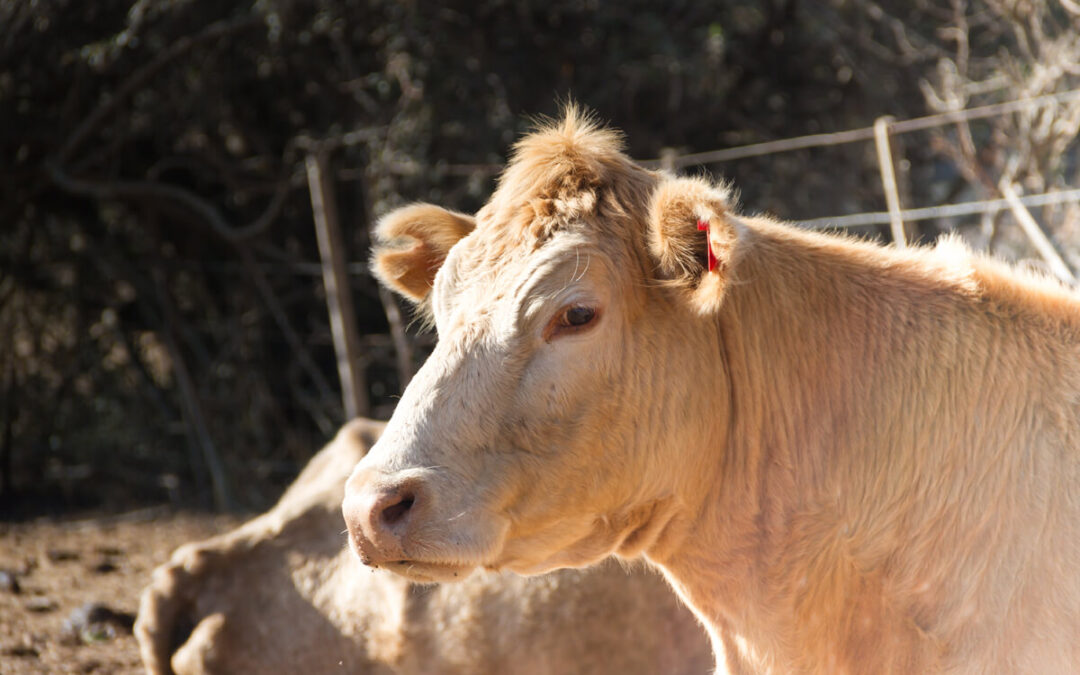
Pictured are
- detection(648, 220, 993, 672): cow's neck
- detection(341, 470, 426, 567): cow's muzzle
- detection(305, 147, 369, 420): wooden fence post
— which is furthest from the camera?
detection(305, 147, 369, 420): wooden fence post

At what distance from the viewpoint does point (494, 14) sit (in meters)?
7.51

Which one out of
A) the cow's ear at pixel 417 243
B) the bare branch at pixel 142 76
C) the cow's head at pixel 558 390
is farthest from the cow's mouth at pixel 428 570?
the bare branch at pixel 142 76

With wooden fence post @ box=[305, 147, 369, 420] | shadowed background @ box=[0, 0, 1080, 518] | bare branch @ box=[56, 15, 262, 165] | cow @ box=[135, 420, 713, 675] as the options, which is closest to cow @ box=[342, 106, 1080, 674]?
cow @ box=[135, 420, 713, 675]

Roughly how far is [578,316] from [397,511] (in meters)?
0.56

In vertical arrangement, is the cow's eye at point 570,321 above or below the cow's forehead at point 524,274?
below

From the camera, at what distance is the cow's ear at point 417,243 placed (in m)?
2.70

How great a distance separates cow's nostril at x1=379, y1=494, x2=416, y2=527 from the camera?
204 cm

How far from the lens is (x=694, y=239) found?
2.20 meters

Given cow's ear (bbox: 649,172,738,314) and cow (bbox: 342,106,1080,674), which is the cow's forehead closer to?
cow (bbox: 342,106,1080,674)

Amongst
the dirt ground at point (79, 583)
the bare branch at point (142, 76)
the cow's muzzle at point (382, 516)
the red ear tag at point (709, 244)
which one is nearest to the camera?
the cow's muzzle at point (382, 516)

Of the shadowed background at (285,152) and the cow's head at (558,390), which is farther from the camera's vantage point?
the shadowed background at (285,152)

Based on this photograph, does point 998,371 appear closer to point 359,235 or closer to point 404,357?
point 404,357

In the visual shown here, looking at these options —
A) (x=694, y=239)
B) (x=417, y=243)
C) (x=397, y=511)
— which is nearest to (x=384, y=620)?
(x=417, y=243)

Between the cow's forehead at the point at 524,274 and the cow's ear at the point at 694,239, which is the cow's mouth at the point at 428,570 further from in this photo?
the cow's ear at the point at 694,239
